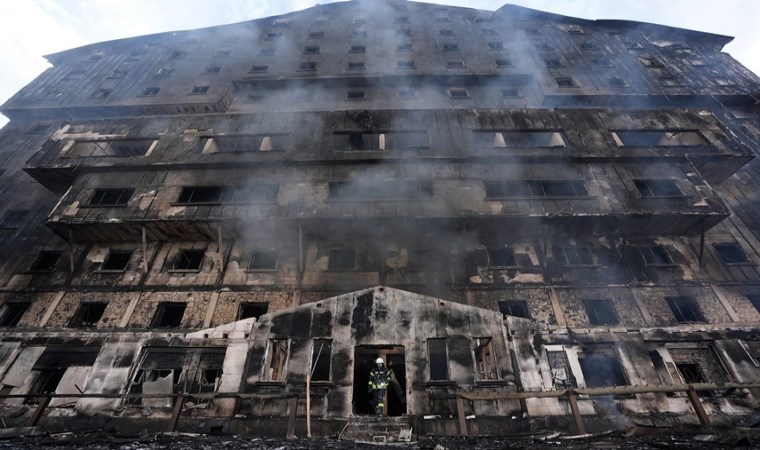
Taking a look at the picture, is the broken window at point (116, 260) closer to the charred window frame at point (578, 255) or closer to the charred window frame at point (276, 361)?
the charred window frame at point (276, 361)

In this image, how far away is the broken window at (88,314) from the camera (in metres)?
15.5

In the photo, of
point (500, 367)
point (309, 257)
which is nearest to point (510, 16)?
point (309, 257)

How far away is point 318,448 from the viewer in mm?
7387

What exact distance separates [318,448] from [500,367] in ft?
21.6

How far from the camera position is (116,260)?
1753cm

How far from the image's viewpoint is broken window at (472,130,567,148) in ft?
63.5

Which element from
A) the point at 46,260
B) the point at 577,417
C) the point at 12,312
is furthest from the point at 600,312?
the point at 46,260

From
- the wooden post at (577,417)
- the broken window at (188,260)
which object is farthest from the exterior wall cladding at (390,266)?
the wooden post at (577,417)

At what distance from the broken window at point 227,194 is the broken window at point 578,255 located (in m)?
14.0

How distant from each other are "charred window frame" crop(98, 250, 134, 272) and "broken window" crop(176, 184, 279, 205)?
11.7 ft

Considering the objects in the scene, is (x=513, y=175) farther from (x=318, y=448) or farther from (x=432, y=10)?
(x=432, y=10)

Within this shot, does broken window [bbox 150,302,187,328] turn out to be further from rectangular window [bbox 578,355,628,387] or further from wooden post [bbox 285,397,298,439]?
rectangular window [bbox 578,355,628,387]

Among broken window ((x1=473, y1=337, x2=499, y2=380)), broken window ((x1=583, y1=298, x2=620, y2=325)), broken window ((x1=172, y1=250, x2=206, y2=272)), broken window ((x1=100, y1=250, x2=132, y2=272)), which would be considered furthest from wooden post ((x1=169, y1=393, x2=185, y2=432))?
broken window ((x1=583, y1=298, x2=620, y2=325))

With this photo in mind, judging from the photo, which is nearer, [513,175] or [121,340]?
[121,340]
